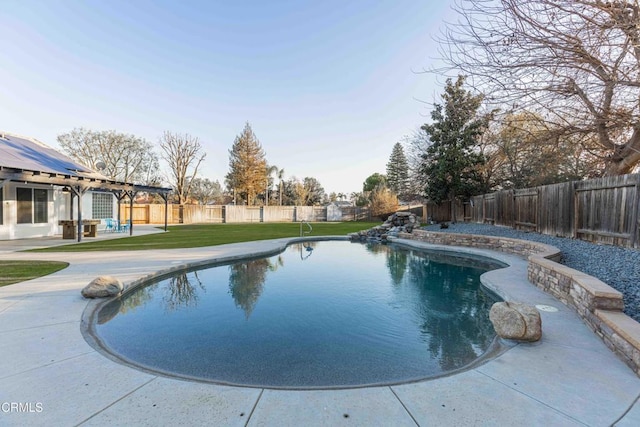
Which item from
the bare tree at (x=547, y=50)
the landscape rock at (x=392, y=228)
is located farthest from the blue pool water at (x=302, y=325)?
the landscape rock at (x=392, y=228)

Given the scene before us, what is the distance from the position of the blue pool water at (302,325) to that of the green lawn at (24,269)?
7.27 ft

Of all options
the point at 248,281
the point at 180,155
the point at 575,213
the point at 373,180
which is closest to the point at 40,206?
the point at 248,281

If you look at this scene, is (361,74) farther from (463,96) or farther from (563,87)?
(563,87)

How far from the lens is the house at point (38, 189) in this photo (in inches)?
416

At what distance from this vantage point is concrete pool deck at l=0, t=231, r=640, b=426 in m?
1.98

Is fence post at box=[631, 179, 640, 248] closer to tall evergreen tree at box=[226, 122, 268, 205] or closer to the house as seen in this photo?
the house

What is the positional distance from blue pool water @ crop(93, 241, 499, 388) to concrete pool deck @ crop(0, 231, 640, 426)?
18.0 inches

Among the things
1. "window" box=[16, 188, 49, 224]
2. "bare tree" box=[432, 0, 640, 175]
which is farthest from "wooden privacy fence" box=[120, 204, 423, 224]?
"bare tree" box=[432, 0, 640, 175]

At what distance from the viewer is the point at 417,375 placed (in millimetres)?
2961

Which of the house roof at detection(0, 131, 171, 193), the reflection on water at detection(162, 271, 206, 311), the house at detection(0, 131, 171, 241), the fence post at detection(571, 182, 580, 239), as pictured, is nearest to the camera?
the reflection on water at detection(162, 271, 206, 311)

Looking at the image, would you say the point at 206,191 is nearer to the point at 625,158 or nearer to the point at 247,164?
the point at 247,164

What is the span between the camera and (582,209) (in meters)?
7.02

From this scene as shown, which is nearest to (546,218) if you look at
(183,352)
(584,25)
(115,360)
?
(584,25)

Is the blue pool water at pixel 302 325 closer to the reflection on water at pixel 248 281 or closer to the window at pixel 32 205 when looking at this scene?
the reflection on water at pixel 248 281
